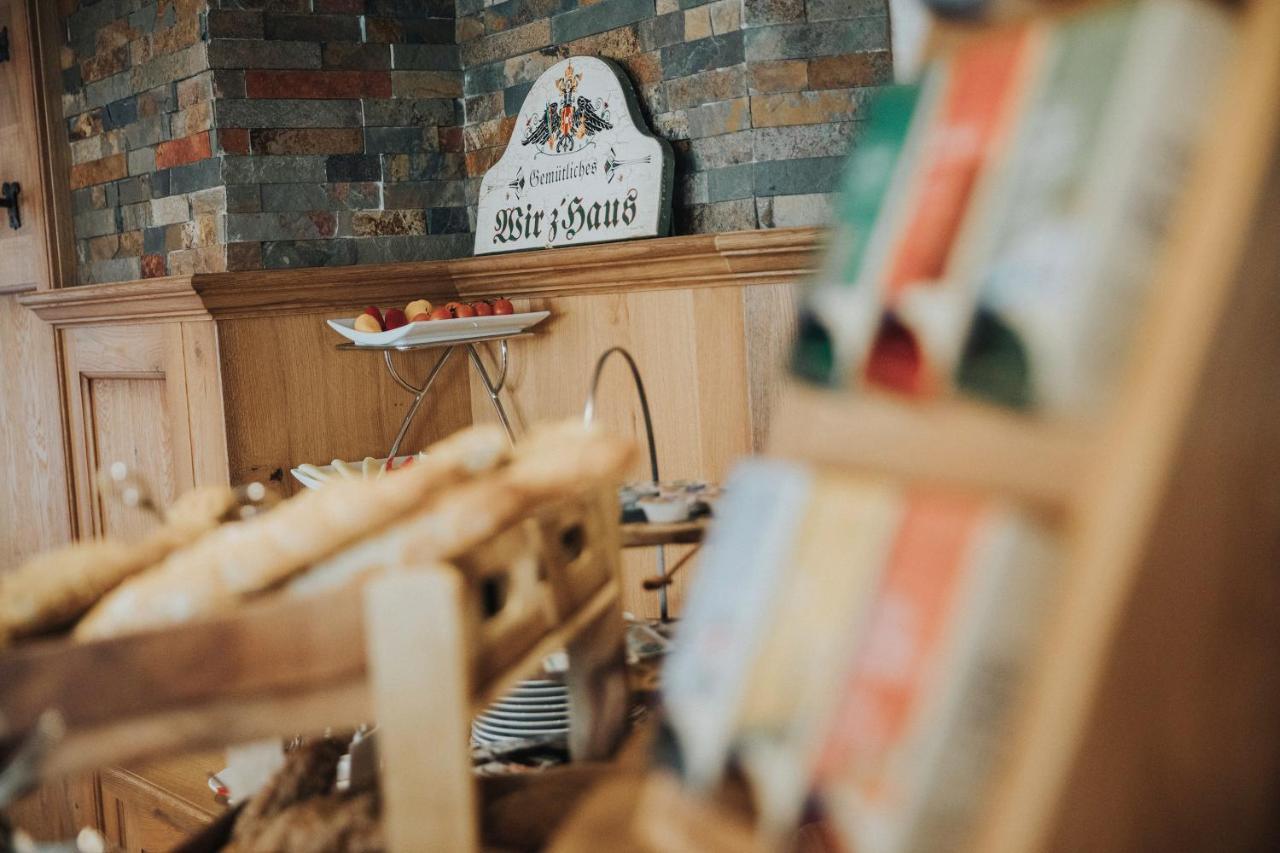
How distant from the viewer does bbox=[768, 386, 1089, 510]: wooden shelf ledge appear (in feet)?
1.71

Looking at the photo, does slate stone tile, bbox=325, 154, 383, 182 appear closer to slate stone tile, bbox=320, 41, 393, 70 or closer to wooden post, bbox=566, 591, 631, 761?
slate stone tile, bbox=320, 41, 393, 70

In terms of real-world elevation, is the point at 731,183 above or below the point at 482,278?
above

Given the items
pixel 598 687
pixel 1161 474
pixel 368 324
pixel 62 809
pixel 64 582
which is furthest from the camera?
pixel 62 809

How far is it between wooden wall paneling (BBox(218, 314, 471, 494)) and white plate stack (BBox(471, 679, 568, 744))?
5.51 feet

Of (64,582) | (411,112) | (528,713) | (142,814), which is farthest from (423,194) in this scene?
(64,582)

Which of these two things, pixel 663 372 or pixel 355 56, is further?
pixel 355 56

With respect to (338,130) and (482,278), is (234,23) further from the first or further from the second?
(482,278)

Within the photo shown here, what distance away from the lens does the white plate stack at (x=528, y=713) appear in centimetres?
125

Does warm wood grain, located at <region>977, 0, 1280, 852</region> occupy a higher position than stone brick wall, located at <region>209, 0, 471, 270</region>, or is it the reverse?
stone brick wall, located at <region>209, 0, 471, 270</region>

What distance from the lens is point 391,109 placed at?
3.00 meters

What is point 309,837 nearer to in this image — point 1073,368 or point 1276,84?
point 1073,368

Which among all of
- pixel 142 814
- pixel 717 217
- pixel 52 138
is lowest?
pixel 142 814

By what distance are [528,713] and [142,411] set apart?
221cm

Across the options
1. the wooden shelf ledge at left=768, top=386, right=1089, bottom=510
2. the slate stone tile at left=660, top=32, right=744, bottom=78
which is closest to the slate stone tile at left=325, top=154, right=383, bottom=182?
the slate stone tile at left=660, top=32, right=744, bottom=78
